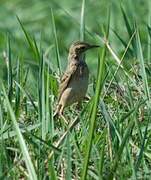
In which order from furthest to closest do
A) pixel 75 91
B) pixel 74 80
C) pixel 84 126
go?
1. pixel 74 80
2. pixel 75 91
3. pixel 84 126

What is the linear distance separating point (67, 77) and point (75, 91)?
0.42 ft

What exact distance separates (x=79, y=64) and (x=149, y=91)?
3.71 feet

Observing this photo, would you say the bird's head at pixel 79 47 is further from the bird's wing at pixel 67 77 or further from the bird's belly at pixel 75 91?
the bird's belly at pixel 75 91

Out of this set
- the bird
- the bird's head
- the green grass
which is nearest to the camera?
the green grass

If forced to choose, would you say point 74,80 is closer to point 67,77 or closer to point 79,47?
point 67,77

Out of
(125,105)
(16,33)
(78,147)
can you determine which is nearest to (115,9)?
(16,33)

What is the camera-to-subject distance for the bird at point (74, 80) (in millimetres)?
7731

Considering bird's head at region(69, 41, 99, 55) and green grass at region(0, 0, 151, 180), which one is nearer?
green grass at region(0, 0, 151, 180)

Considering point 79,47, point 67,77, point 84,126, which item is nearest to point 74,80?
point 67,77

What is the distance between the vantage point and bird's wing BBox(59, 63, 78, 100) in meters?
7.83

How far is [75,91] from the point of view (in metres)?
7.90

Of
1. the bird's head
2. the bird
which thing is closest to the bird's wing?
the bird

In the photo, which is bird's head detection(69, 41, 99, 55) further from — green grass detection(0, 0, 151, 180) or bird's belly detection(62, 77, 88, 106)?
bird's belly detection(62, 77, 88, 106)

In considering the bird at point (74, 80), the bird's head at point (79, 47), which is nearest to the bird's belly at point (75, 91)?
the bird at point (74, 80)
